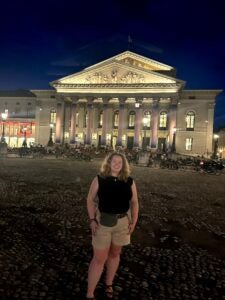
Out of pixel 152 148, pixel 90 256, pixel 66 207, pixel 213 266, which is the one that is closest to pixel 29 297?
pixel 90 256

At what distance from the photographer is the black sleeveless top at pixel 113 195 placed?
4.13m

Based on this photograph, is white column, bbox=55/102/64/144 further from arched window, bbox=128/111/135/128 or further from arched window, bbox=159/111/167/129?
arched window, bbox=159/111/167/129

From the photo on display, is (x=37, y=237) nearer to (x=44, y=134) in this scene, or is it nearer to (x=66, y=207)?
(x=66, y=207)

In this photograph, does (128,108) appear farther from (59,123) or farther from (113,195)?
(113,195)

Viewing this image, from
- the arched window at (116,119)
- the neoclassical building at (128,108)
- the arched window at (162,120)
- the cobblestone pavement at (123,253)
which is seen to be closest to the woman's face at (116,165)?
the cobblestone pavement at (123,253)

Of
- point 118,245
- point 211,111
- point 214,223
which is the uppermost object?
point 211,111

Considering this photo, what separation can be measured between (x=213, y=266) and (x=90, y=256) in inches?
86.5

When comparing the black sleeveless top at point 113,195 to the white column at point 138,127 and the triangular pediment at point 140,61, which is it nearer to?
Answer: the white column at point 138,127

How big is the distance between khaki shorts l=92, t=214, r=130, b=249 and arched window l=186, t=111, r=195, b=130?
5696 cm

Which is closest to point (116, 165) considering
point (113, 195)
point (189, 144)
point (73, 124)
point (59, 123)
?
point (113, 195)

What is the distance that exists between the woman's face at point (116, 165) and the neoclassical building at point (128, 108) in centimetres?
4696

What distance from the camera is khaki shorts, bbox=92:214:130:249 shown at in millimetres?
4105

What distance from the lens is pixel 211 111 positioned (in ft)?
188

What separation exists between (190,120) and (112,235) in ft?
188
